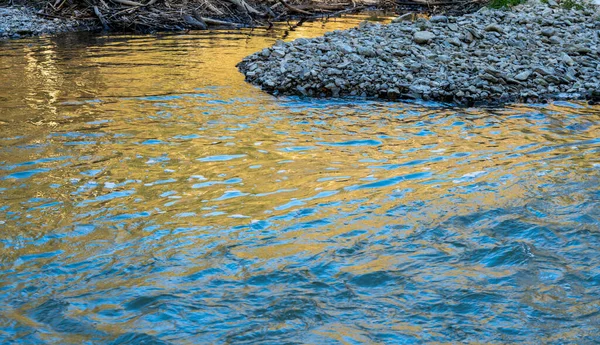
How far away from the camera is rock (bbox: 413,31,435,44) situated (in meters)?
13.5

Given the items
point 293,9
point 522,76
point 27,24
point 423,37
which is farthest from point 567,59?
point 27,24

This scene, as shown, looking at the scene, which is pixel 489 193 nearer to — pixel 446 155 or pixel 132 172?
pixel 446 155

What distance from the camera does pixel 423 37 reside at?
44.4ft

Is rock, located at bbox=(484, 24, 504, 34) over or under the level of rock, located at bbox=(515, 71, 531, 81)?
over

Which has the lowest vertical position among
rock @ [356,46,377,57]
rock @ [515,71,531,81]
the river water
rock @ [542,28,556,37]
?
the river water

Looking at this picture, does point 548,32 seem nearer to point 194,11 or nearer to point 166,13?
point 194,11

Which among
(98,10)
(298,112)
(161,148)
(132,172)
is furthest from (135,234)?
(98,10)

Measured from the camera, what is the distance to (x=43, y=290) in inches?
195

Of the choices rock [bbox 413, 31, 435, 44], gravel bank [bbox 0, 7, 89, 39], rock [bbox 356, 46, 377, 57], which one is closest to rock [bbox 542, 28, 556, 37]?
rock [bbox 413, 31, 435, 44]

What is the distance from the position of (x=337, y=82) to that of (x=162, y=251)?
698 cm

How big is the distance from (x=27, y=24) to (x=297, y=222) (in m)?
15.7

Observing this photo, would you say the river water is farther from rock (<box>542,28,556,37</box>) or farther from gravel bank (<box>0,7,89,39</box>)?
gravel bank (<box>0,7,89,39</box>)

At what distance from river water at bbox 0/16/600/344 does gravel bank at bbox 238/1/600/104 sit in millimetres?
716

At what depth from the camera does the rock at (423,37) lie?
13.5 m
